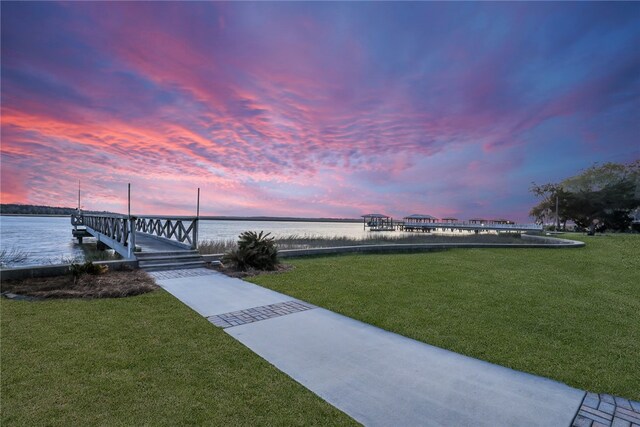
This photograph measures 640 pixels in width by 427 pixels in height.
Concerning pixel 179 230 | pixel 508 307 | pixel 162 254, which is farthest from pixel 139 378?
pixel 179 230

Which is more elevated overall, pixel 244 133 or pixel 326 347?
pixel 244 133

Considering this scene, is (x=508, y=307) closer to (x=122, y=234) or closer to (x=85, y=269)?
(x=85, y=269)

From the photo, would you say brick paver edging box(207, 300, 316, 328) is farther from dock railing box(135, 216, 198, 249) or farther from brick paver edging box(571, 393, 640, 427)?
dock railing box(135, 216, 198, 249)

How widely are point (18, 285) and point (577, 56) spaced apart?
844 inches

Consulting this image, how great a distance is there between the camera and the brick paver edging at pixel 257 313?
5.07m

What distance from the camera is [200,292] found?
7.00 metres

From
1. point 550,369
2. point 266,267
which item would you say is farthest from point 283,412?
point 266,267

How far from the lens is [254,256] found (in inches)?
388

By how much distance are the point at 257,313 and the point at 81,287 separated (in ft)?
14.9

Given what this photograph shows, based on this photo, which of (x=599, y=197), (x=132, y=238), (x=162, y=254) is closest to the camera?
(x=162, y=254)

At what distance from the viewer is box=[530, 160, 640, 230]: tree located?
4175 centimetres

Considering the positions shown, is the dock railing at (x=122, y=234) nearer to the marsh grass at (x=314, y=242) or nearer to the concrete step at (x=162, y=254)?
the concrete step at (x=162, y=254)

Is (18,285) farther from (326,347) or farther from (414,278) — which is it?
(414,278)

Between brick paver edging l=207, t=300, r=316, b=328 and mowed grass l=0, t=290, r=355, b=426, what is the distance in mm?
274
